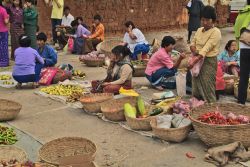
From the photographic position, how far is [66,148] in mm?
5648

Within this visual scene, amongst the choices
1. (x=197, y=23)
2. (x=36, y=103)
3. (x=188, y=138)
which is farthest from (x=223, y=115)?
(x=197, y=23)

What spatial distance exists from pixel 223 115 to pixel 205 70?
1262mm

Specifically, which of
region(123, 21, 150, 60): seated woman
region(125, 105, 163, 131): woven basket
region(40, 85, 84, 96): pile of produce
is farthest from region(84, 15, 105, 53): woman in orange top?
region(125, 105, 163, 131): woven basket

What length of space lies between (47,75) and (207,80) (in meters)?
3.65

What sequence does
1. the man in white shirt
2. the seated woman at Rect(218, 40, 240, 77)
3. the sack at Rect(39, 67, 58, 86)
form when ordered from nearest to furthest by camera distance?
the seated woman at Rect(218, 40, 240, 77) → the sack at Rect(39, 67, 58, 86) → the man in white shirt

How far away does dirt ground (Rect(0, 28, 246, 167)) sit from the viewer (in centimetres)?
567

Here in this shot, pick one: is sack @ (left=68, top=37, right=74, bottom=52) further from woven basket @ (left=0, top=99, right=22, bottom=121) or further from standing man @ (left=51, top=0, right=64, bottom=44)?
woven basket @ (left=0, top=99, right=22, bottom=121)

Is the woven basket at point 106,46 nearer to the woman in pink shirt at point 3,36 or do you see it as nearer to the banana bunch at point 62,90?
the woman in pink shirt at point 3,36

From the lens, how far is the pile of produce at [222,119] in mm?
5887

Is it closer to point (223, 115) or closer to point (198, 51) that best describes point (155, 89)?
point (198, 51)

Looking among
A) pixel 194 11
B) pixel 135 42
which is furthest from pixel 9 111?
pixel 194 11

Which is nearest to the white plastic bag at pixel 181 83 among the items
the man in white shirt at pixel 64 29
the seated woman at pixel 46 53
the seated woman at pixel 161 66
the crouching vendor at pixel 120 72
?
the seated woman at pixel 161 66

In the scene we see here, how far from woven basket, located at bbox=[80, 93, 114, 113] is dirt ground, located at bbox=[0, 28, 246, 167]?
134 mm

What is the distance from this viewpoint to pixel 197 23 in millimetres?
15102
